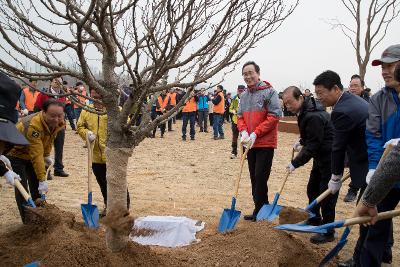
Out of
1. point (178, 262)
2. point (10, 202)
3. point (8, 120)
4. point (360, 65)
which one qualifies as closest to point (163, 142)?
point (360, 65)

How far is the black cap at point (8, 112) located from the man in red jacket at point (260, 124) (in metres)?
2.85

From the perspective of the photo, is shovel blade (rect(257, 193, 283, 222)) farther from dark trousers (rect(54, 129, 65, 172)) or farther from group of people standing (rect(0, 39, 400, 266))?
dark trousers (rect(54, 129, 65, 172))

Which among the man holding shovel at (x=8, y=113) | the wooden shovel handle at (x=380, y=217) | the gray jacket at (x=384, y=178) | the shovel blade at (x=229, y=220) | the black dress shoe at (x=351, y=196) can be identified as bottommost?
the black dress shoe at (x=351, y=196)

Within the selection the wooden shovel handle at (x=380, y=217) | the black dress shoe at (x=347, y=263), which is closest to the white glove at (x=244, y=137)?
the black dress shoe at (x=347, y=263)

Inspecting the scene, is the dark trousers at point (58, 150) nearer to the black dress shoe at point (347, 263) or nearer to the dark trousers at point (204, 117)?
the black dress shoe at point (347, 263)

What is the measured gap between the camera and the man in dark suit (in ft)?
11.7

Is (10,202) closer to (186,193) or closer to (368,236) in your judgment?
(186,193)

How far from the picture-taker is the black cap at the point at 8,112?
1.70 m

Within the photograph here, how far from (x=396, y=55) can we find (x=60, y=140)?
589 centimetres

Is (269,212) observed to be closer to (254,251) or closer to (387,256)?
(254,251)

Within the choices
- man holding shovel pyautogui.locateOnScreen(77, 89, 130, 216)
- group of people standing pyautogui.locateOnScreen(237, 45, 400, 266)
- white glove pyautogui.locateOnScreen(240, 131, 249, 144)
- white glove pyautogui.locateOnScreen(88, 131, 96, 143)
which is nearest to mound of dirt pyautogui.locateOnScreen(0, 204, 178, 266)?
man holding shovel pyautogui.locateOnScreen(77, 89, 130, 216)

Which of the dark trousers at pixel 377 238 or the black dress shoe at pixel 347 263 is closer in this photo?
the dark trousers at pixel 377 238

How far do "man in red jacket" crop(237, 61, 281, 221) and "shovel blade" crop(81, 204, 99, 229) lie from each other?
182cm

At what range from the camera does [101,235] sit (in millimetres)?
3721
